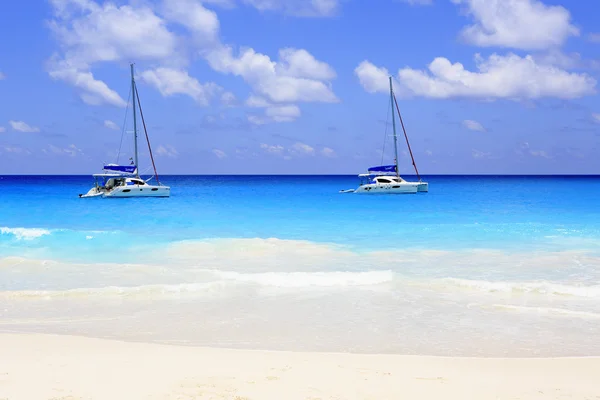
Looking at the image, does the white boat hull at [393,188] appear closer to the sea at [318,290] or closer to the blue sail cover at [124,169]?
the blue sail cover at [124,169]

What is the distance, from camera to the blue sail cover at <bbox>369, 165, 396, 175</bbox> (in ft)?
199

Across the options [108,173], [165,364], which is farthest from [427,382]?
[108,173]

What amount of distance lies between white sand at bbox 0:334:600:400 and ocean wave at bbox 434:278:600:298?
457 centimetres

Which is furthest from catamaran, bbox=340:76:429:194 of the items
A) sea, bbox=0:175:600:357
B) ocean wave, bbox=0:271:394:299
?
ocean wave, bbox=0:271:394:299

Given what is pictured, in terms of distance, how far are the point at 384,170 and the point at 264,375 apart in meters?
56.0

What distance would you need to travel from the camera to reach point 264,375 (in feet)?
20.9

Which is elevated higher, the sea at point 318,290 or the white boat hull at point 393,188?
the white boat hull at point 393,188

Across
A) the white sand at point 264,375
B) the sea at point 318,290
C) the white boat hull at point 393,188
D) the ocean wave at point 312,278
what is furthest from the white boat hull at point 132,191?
the white sand at point 264,375

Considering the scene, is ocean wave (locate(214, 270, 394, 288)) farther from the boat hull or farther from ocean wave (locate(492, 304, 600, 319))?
the boat hull

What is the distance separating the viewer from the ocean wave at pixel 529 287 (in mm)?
11398

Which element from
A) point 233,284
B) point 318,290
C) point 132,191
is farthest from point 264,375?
point 132,191

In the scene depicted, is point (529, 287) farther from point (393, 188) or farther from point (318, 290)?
point (393, 188)

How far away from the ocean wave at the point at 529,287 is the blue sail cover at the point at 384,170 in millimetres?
48629

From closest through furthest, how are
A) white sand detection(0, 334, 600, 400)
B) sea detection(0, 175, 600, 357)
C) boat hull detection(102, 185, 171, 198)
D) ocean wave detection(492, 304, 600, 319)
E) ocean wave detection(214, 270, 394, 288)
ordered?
white sand detection(0, 334, 600, 400)
sea detection(0, 175, 600, 357)
ocean wave detection(492, 304, 600, 319)
ocean wave detection(214, 270, 394, 288)
boat hull detection(102, 185, 171, 198)
